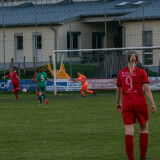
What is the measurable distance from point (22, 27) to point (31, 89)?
6.41 meters

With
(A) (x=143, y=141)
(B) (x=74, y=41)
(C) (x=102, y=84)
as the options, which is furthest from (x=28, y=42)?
(A) (x=143, y=141)

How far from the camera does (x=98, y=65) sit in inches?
1241

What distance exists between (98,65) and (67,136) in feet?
63.7

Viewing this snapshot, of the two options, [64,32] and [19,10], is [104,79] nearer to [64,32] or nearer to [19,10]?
[64,32]

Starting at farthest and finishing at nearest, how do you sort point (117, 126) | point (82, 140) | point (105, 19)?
point (105, 19) < point (117, 126) < point (82, 140)

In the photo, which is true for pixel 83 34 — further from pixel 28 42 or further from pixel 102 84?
pixel 102 84

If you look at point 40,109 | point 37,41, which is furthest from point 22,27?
point 40,109

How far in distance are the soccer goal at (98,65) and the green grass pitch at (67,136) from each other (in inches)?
451

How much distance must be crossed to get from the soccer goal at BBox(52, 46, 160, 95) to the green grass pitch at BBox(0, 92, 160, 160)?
1145 cm

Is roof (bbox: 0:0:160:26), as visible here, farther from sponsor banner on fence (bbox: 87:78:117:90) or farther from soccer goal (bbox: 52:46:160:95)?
sponsor banner on fence (bbox: 87:78:117:90)

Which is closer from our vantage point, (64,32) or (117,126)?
(117,126)

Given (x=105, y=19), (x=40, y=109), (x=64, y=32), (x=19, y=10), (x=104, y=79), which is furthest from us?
(x=19, y=10)

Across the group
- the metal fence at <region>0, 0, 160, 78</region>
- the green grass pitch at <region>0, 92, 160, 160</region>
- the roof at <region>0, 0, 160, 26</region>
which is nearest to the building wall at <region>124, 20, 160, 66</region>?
the metal fence at <region>0, 0, 160, 78</region>

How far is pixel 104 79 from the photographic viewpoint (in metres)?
30.3
